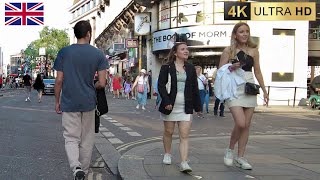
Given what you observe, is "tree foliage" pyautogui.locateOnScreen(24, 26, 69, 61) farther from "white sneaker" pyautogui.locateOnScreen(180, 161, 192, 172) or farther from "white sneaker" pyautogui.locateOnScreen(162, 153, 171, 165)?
"white sneaker" pyautogui.locateOnScreen(180, 161, 192, 172)

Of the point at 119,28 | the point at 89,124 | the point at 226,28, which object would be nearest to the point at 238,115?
the point at 89,124

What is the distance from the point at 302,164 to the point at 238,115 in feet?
4.66

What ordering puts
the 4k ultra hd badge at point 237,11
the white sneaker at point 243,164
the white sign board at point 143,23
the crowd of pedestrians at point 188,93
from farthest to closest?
the white sign board at point 143,23
the 4k ultra hd badge at point 237,11
the white sneaker at point 243,164
the crowd of pedestrians at point 188,93

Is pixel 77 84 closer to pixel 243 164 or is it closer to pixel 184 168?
pixel 184 168

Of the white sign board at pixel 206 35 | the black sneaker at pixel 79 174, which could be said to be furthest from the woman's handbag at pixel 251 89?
the white sign board at pixel 206 35

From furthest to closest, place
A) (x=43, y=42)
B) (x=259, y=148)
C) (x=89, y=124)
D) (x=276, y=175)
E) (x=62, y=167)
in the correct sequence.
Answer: (x=43, y=42), (x=259, y=148), (x=62, y=167), (x=276, y=175), (x=89, y=124)

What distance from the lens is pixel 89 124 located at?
5.47 metres

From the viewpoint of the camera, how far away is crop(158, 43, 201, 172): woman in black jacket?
6148mm

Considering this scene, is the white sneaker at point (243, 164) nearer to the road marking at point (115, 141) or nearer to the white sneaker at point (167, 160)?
the white sneaker at point (167, 160)

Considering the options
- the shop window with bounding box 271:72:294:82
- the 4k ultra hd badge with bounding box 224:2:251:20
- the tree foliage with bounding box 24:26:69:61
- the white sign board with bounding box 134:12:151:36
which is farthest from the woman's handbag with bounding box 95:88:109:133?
the tree foliage with bounding box 24:26:69:61

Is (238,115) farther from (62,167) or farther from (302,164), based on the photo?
(62,167)

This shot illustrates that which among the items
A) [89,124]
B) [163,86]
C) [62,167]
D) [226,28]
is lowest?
[62,167]

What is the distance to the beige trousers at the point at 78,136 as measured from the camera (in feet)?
17.4

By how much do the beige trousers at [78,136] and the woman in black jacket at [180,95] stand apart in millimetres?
1120
